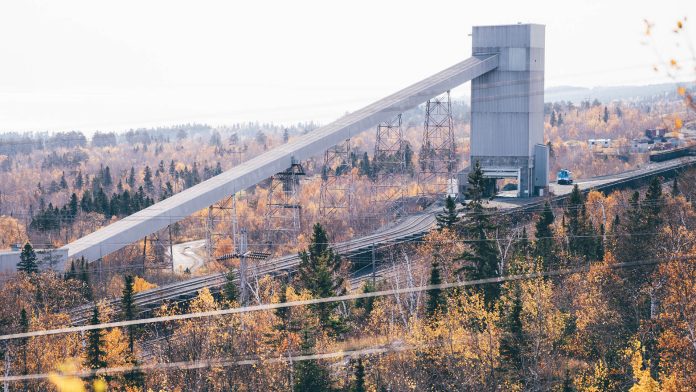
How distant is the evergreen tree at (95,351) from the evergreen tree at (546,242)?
13.3m

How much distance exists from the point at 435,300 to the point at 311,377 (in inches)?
196

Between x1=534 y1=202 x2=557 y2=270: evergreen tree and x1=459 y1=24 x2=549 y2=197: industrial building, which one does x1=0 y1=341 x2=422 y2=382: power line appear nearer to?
x1=534 y1=202 x2=557 y2=270: evergreen tree

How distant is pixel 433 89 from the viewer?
40.7 metres

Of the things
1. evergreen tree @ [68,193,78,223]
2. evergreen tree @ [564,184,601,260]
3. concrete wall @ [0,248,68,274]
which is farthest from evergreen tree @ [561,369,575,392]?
evergreen tree @ [68,193,78,223]

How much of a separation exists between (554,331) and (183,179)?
62.1 metres

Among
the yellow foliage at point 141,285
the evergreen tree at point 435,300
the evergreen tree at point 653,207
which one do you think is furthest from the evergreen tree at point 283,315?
the evergreen tree at point 653,207

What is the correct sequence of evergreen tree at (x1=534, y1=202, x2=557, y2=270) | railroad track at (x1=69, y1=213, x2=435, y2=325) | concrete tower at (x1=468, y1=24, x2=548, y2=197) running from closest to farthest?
1. railroad track at (x1=69, y1=213, x2=435, y2=325)
2. evergreen tree at (x1=534, y1=202, x2=557, y2=270)
3. concrete tower at (x1=468, y1=24, x2=548, y2=197)

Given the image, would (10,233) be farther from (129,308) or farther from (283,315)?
(283,315)

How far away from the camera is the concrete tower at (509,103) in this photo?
43438mm

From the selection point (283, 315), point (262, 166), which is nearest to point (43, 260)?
point (262, 166)

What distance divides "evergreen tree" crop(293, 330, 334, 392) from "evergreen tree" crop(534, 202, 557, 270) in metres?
10.2

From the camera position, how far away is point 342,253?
117ft

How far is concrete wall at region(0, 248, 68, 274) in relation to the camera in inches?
1253

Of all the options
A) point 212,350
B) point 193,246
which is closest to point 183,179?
point 193,246
